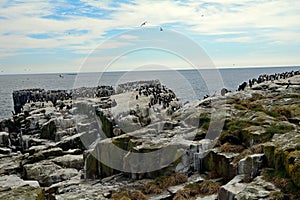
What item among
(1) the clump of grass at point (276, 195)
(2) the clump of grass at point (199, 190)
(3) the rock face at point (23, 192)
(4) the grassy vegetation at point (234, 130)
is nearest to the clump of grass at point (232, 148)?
(4) the grassy vegetation at point (234, 130)

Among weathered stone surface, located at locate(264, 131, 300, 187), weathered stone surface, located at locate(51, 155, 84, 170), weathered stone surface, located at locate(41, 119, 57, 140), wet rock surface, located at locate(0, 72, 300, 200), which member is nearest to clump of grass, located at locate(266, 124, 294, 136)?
wet rock surface, located at locate(0, 72, 300, 200)

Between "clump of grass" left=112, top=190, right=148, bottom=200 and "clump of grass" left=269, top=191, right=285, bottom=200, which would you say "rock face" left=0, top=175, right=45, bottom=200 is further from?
"clump of grass" left=269, top=191, right=285, bottom=200

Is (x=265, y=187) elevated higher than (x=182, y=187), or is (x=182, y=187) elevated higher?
(x=265, y=187)

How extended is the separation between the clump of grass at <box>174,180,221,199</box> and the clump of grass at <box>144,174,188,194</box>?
3.46 feet

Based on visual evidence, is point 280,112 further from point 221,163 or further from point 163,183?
point 163,183

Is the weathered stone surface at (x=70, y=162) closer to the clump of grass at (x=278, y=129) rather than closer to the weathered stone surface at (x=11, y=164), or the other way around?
the weathered stone surface at (x=11, y=164)

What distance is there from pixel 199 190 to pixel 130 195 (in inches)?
125

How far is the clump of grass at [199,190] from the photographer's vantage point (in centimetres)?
1408

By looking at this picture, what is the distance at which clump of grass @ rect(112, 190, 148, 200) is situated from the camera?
48.3ft

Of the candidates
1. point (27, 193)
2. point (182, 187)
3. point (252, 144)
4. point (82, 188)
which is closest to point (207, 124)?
point (252, 144)

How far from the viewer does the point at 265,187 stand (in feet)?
36.8

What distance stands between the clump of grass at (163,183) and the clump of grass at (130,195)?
2.06ft

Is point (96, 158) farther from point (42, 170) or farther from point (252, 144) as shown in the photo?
point (252, 144)

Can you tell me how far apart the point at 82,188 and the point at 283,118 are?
483 inches
